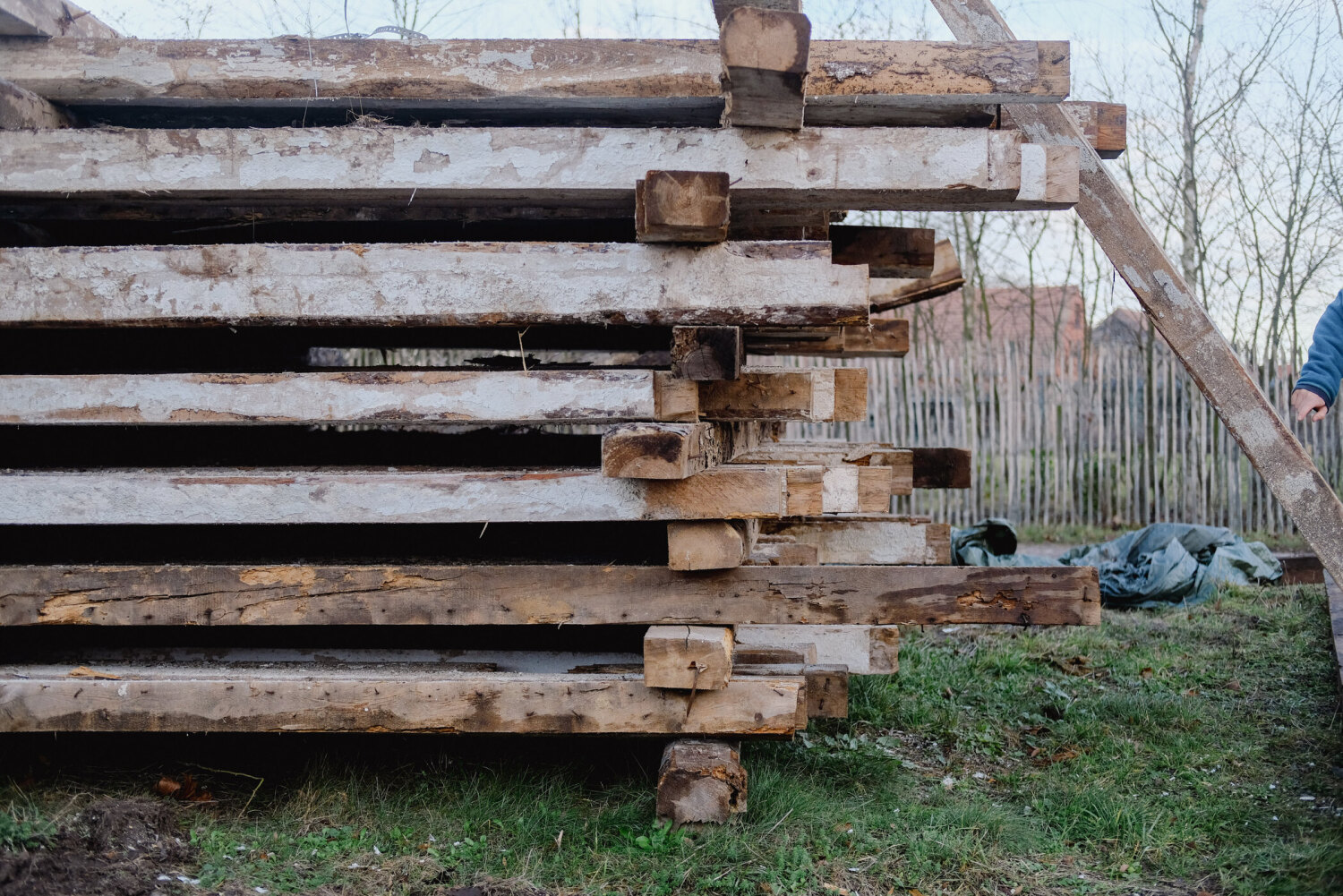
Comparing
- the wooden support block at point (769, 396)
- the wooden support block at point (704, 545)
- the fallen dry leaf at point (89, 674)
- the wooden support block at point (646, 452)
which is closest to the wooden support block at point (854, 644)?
the wooden support block at point (704, 545)

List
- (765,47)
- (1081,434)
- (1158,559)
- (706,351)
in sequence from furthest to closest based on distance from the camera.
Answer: (1081,434), (1158,559), (706,351), (765,47)

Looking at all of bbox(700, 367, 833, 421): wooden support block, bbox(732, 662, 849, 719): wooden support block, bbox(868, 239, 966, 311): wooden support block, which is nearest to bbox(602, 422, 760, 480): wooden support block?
bbox(700, 367, 833, 421): wooden support block

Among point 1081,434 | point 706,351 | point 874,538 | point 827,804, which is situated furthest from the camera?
point 1081,434

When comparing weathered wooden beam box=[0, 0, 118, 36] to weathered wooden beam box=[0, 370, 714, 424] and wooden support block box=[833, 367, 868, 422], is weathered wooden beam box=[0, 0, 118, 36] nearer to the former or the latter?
weathered wooden beam box=[0, 370, 714, 424]

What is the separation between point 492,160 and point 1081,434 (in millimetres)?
9070

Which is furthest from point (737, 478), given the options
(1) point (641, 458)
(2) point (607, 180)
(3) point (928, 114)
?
(3) point (928, 114)

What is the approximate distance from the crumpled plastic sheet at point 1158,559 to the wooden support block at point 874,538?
8.31 ft

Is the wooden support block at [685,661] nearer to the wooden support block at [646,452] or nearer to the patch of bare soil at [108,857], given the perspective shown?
the wooden support block at [646,452]

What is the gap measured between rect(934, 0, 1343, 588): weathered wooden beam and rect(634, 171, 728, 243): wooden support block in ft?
3.94

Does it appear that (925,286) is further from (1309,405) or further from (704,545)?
(704,545)

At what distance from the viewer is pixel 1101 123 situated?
352 cm

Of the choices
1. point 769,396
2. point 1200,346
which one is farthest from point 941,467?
point 769,396

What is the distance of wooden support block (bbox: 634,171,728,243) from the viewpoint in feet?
8.96

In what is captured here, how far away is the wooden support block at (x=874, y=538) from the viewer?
4.26m
